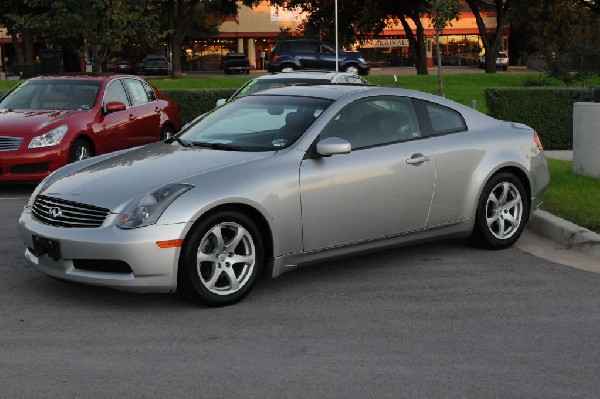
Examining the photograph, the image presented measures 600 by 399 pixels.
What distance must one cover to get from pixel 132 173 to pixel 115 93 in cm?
760

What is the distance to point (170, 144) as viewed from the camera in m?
7.76

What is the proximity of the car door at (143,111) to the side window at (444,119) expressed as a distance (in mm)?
7077

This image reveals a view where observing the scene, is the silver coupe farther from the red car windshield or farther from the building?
the building

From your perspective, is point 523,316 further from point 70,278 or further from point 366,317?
point 70,278

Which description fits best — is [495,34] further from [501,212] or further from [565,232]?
[501,212]

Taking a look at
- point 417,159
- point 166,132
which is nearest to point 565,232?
point 417,159

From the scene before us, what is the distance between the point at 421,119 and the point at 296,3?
4942cm

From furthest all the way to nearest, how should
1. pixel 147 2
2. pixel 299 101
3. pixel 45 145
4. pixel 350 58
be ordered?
pixel 350 58 < pixel 147 2 < pixel 45 145 < pixel 299 101

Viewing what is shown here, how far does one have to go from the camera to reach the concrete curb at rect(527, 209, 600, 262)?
8.18 meters

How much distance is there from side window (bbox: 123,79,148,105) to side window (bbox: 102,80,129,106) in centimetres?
23

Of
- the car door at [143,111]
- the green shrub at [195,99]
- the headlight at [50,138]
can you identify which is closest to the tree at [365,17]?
the green shrub at [195,99]

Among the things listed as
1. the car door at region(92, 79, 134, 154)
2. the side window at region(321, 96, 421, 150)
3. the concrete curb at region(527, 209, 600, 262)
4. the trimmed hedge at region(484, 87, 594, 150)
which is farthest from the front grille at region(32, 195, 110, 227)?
the trimmed hedge at region(484, 87, 594, 150)

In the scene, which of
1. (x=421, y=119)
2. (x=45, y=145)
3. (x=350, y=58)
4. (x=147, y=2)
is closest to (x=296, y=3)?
(x=350, y=58)

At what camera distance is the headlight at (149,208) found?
618 centimetres
